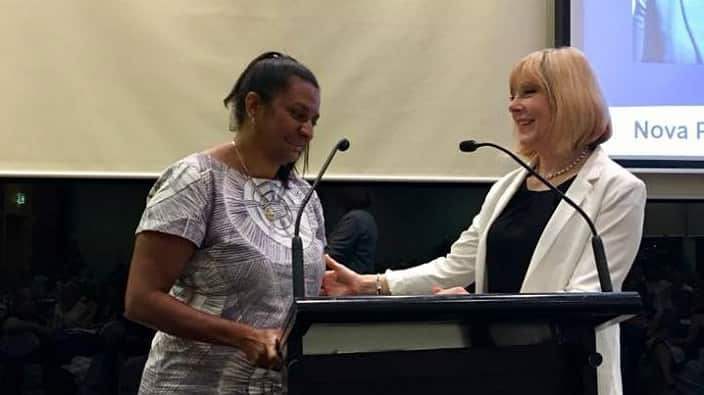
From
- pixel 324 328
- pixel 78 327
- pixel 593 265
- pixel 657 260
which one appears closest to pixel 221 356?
pixel 324 328

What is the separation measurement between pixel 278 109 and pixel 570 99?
2.41 ft

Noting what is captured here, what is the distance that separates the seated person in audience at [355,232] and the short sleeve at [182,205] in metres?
1.47

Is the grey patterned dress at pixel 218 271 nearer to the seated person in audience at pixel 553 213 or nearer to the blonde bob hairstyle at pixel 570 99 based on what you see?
the seated person in audience at pixel 553 213

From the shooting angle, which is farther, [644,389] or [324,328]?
[644,389]

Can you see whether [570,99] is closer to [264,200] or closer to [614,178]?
[614,178]

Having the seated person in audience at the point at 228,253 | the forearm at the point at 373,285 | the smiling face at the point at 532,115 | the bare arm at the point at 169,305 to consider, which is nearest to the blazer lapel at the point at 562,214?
the smiling face at the point at 532,115

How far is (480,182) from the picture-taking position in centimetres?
304

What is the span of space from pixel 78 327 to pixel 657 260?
2106 millimetres

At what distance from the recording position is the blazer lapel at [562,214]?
1.85m

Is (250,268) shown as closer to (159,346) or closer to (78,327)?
(159,346)

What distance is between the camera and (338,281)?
2.07 m

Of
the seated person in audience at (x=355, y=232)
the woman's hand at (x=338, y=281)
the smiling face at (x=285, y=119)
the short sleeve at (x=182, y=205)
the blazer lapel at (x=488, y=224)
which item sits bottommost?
the seated person in audience at (x=355, y=232)

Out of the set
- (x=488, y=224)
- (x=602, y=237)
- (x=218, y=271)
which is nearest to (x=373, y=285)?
(x=488, y=224)

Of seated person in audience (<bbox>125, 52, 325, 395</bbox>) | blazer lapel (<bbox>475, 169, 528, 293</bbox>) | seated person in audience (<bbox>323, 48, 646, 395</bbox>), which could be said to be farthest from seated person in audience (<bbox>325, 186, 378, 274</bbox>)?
seated person in audience (<bbox>125, 52, 325, 395</bbox>)
